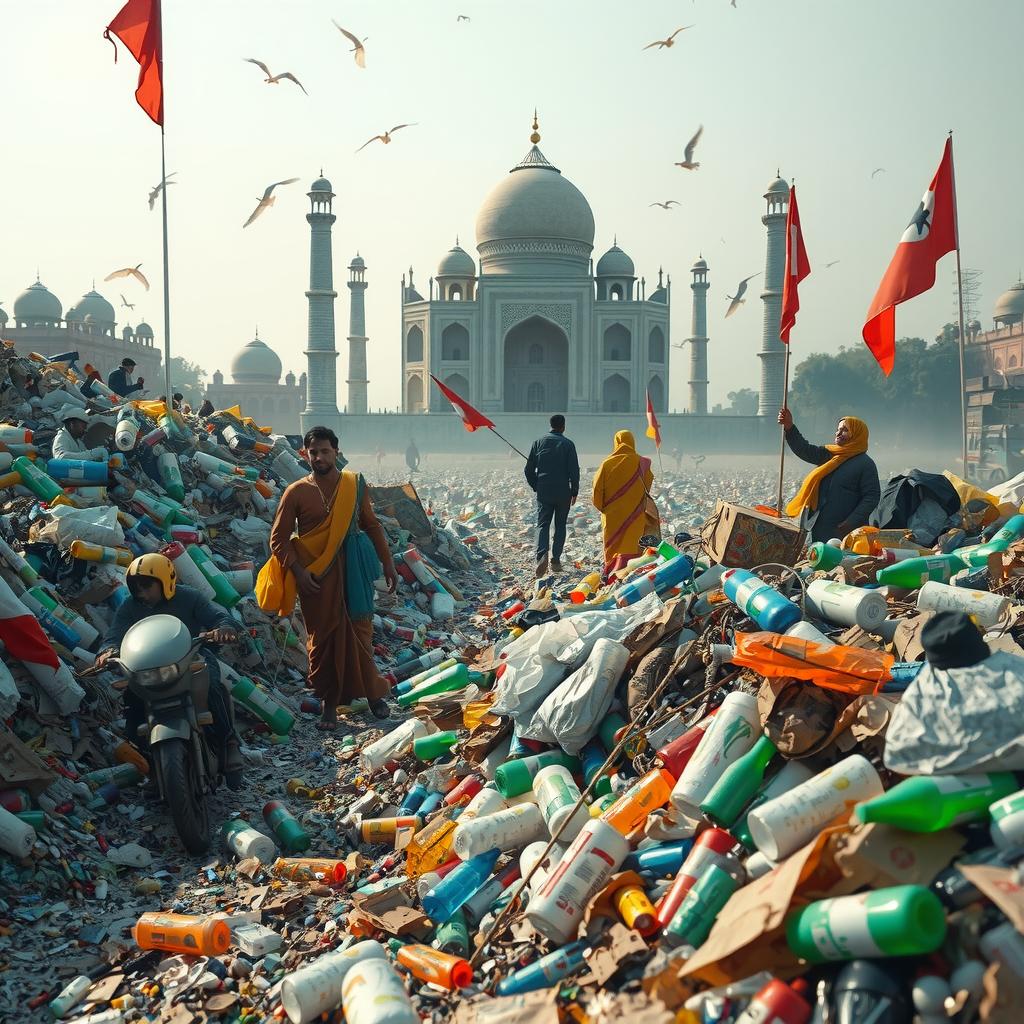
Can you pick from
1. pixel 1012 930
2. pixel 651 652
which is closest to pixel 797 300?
pixel 651 652

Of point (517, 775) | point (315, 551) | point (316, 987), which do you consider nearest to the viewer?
point (316, 987)

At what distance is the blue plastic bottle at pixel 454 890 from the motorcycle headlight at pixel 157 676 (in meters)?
1.49

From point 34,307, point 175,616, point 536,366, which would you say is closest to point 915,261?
point 175,616

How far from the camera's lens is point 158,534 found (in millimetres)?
7293

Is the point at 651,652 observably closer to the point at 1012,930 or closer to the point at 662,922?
the point at 662,922

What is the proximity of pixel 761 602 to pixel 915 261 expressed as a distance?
4.86m

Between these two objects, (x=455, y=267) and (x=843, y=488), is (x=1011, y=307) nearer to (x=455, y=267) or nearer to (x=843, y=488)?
(x=455, y=267)

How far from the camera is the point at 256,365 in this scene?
61750mm

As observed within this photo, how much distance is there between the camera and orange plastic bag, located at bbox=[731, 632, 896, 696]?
3.21 metres

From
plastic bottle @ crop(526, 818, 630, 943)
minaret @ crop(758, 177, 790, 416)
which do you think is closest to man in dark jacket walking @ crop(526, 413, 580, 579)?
plastic bottle @ crop(526, 818, 630, 943)

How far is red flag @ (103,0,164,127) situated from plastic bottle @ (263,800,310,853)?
8.19m

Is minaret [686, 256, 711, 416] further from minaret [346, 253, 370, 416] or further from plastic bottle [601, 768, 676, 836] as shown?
plastic bottle [601, 768, 676, 836]

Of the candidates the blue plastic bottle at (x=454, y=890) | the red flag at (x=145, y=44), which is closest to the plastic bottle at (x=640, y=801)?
the blue plastic bottle at (x=454, y=890)

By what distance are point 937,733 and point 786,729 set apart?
56 cm
